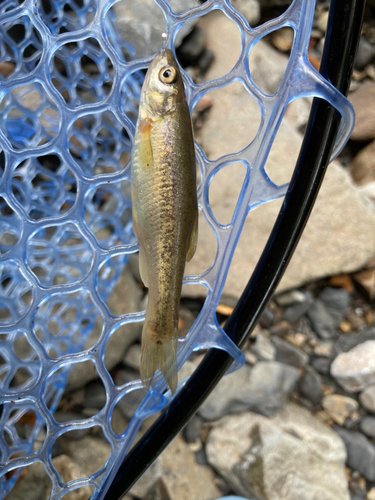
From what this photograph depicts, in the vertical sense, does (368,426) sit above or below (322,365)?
below

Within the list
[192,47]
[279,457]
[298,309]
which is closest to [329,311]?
[298,309]

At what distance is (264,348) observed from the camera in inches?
59.6

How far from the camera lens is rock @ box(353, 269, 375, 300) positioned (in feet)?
4.93

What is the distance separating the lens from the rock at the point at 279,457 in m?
1.29

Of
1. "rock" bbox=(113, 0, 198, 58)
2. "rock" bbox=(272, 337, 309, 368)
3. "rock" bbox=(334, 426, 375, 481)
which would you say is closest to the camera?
"rock" bbox=(113, 0, 198, 58)

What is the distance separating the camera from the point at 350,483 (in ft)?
4.64

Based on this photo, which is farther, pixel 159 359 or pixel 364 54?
pixel 364 54

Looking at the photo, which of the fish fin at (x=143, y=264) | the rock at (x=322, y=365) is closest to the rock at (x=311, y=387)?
the rock at (x=322, y=365)

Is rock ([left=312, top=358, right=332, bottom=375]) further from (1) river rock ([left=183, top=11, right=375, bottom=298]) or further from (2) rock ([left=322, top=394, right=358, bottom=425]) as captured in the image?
(1) river rock ([left=183, top=11, right=375, bottom=298])

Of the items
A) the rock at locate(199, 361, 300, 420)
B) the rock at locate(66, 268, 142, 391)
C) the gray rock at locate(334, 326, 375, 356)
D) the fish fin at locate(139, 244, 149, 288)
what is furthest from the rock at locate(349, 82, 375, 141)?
the fish fin at locate(139, 244, 149, 288)

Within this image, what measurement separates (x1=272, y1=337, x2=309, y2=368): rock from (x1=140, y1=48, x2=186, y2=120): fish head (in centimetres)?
120

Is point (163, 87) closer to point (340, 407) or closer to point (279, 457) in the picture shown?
point (279, 457)

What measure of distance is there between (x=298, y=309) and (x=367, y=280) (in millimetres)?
310

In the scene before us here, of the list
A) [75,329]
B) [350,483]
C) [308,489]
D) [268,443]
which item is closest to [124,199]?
[75,329]
